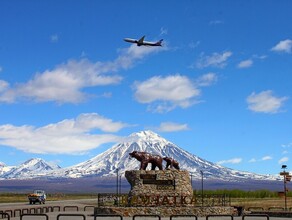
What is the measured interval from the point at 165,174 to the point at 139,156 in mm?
3628

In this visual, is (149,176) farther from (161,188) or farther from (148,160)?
(148,160)

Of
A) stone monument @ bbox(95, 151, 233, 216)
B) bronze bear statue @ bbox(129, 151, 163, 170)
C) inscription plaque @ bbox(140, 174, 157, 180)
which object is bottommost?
stone monument @ bbox(95, 151, 233, 216)

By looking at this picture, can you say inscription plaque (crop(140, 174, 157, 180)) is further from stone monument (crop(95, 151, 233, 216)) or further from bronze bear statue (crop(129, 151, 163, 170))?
bronze bear statue (crop(129, 151, 163, 170))

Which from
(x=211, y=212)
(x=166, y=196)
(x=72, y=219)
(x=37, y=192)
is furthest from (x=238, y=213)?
(x=37, y=192)

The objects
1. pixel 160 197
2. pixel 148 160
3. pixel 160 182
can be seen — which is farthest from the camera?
pixel 148 160

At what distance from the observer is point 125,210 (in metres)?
40.0

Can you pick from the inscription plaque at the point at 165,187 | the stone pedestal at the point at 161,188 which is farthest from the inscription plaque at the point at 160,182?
the inscription plaque at the point at 165,187

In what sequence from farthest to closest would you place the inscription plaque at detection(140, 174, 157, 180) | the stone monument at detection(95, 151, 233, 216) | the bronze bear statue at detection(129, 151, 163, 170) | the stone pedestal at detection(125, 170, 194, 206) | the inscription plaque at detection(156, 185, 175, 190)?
the bronze bear statue at detection(129, 151, 163, 170) < the inscription plaque at detection(140, 174, 157, 180) < the inscription plaque at detection(156, 185, 175, 190) < the stone pedestal at detection(125, 170, 194, 206) < the stone monument at detection(95, 151, 233, 216)

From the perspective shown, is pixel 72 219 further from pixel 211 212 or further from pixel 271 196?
pixel 271 196

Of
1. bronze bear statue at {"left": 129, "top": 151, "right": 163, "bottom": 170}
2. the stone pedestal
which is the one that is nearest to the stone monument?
the stone pedestal

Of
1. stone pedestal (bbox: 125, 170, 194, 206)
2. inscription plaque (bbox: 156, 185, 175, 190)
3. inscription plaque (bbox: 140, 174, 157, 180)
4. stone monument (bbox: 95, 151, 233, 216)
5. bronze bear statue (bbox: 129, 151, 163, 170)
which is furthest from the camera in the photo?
bronze bear statue (bbox: 129, 151, 163, 170)

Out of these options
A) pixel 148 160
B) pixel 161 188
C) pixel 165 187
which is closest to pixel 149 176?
pixel 161 188

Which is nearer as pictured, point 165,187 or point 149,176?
point 165,187

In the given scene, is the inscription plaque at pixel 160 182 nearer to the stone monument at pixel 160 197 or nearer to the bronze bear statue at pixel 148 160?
the stone monument at pixel 160 197
